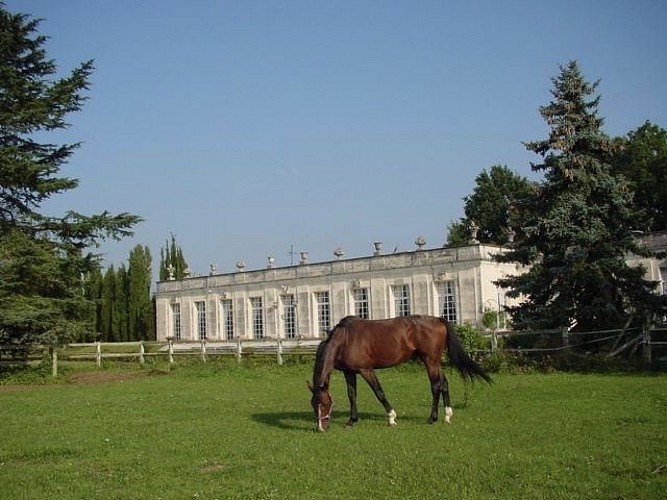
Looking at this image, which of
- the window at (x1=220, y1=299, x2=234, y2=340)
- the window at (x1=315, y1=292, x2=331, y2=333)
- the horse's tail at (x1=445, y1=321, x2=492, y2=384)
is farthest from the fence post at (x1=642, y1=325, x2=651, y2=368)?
the window at (x1=220, y1=299, x2=234, y2=340)

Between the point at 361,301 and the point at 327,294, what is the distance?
97.5 inches

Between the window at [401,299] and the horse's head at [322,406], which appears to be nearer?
the horse's head at [322,406]

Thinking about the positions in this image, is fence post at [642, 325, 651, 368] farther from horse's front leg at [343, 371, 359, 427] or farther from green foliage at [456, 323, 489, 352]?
horse's front leg at [343, 371, 359, 427]

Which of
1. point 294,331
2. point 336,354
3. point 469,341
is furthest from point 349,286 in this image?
point 336,354

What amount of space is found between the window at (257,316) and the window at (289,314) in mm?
1845

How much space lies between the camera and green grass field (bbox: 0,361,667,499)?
7.21 meters

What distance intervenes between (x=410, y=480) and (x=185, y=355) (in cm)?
2439

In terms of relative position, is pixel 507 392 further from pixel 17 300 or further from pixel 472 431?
pixel 17 300

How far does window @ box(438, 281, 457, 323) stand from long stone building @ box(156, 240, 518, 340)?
5 centimetres

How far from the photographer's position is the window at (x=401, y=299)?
36500mm

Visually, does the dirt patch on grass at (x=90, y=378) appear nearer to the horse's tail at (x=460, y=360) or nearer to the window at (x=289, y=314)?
the horse's tail at (x=460, y=360)

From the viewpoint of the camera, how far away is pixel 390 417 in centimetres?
1106

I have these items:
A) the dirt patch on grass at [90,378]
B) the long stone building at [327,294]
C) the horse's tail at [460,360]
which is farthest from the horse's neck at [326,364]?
the long stone building at [327,294]

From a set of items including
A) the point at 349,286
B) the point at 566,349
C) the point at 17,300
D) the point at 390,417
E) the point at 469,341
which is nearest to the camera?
the point at 390,417
